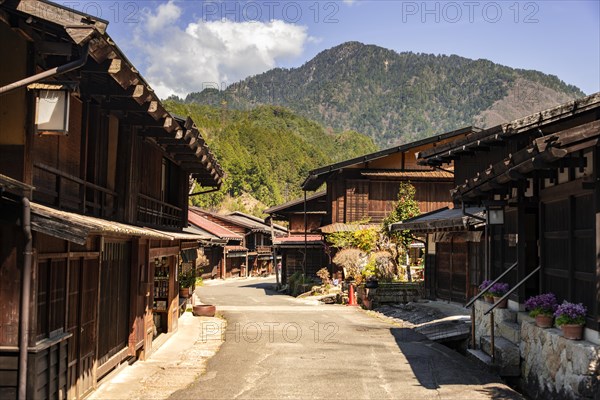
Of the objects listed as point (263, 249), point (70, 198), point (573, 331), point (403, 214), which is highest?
point (403, 214)

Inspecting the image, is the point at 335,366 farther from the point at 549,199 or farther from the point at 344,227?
the point at 344,227

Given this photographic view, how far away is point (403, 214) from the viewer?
1297 inches

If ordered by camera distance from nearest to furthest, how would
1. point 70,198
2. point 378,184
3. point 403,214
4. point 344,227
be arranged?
point 70,198
point 403,214
point 344,227
point 378,184

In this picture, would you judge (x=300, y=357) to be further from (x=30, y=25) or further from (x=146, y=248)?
(x=30, y=25)

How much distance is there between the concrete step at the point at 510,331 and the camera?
12.1 metres

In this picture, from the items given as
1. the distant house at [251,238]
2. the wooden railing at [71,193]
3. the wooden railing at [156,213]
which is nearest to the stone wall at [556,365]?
the wooden railing at [71,193]

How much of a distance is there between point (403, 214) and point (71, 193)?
24.9m

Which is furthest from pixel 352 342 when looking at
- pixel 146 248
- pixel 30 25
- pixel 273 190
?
pixel 273 190

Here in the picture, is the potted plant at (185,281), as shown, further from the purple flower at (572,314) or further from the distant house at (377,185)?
the purple flower at (572,314)

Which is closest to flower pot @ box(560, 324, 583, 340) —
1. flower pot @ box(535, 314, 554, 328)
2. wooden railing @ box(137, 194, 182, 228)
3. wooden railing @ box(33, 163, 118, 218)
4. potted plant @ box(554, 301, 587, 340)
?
potted plant @ box(554, 301, 587, 340)

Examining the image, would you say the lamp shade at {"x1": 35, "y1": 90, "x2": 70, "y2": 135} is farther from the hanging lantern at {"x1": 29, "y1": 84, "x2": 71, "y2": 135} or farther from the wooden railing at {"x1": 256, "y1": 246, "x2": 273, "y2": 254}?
the wooden railing at {"x1": 256, "y1": 246, "x2": 273, "y2": 254}

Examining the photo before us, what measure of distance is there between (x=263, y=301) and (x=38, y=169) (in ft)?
78.6

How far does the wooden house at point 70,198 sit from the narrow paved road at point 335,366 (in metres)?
2.14

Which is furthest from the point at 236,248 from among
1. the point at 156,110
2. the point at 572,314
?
the point at 572,314
